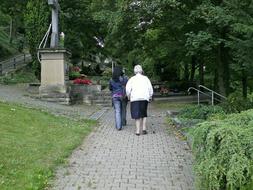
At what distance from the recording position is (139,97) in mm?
13047

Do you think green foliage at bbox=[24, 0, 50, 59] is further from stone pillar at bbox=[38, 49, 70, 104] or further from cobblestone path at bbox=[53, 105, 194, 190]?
cobblestone path at bbox=[53, 105, 194, 190]

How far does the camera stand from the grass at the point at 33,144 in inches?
294

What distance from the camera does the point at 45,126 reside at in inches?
506

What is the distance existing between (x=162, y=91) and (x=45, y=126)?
1825 centimetres

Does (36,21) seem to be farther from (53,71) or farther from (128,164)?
(128,164)

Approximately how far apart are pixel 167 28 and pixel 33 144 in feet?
52.0

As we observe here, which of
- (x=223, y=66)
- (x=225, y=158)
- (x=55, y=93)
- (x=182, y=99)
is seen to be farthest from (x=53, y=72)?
(x=225, y=158)

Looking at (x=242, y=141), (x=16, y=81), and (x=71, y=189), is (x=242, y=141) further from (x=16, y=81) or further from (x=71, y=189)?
(x=16, y=81)

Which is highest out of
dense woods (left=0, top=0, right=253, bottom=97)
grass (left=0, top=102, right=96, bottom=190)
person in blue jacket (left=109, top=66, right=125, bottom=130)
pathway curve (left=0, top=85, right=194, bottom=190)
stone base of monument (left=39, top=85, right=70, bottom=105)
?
dense woods (left=0, top=0, right=253, bottom=97)

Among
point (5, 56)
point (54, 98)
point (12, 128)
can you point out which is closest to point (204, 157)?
point (12, 128)

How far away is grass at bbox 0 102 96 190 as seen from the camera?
7461mm

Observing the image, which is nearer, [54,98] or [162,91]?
[54,98]

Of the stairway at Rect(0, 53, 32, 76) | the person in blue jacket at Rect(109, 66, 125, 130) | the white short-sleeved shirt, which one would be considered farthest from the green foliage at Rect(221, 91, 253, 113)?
the stairway at Rect(0, 53, 32, 76)

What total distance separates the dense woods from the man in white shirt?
3571 mm
